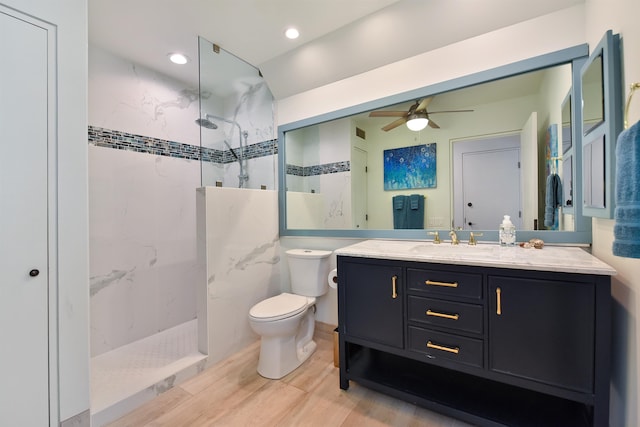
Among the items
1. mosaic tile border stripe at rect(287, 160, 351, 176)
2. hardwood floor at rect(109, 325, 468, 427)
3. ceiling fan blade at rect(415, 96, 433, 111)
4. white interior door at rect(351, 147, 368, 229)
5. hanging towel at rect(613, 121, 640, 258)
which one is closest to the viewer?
hanging towel at rect(613, 121, 640, 258)

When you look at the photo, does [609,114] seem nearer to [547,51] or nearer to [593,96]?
[593,96]

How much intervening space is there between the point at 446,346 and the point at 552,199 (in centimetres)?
110

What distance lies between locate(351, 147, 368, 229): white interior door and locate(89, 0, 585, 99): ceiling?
699 mm

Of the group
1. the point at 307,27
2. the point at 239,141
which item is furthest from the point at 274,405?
the point at 307,27

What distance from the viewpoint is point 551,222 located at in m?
1.58

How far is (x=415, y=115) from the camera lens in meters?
2.03

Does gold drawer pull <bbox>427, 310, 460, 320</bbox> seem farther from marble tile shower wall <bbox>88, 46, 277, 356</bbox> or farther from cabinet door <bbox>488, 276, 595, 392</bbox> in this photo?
marble tile shower wall <bbox>88, 46, 277, 356</bbox>

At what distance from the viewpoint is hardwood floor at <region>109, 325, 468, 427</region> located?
1.45m

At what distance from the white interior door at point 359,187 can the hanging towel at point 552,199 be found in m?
1.19

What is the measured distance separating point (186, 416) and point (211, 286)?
2.58 feet

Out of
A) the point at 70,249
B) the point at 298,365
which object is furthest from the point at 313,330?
the point at 70,249

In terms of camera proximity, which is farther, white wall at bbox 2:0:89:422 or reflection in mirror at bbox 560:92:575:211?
reflection in mirror at bbox 560:92:575:211

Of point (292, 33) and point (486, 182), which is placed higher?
point (292, 33)

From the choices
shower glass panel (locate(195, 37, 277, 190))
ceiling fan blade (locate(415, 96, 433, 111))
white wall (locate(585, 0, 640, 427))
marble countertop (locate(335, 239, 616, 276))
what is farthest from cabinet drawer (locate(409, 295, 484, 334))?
shower glass panel (locate(195, 37, 277, 190))
